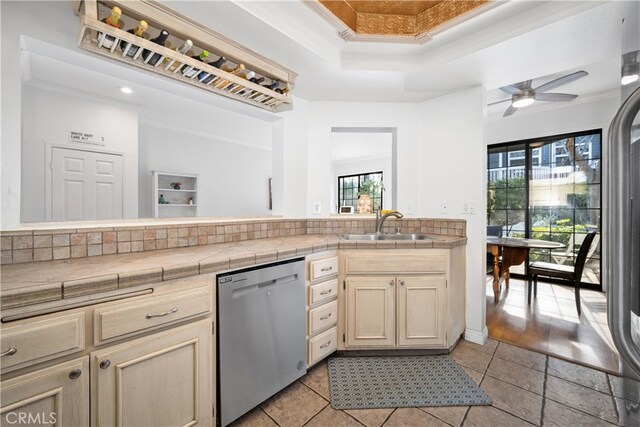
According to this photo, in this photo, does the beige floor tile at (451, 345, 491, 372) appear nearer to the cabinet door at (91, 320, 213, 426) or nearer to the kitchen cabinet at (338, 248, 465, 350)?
the kitchen cabinet at (338, 248, 465, 350)

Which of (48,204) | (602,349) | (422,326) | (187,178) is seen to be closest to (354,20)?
(422,326)

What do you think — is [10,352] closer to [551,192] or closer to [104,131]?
[104,131]

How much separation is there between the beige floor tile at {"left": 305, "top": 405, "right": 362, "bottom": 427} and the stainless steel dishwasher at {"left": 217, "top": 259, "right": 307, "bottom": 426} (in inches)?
10.4

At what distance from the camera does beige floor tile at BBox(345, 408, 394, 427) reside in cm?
140

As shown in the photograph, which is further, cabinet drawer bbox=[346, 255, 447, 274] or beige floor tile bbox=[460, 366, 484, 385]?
cabinet drawer bbox=[346, 255, 447, 274]

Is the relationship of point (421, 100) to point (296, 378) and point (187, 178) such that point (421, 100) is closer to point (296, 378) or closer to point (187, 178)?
point (296, 378)

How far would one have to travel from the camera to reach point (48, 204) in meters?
2.87

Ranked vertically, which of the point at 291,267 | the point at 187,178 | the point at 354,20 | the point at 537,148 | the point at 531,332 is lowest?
the point at 531,332

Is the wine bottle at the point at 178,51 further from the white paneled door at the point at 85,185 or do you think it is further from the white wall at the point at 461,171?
the white paneled door at the point at 85,185

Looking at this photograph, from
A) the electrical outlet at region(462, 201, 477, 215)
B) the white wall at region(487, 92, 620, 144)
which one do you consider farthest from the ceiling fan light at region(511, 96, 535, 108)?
the electrical outlet at region(462, 201, 477, 215)

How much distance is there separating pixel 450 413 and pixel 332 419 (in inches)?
25.8

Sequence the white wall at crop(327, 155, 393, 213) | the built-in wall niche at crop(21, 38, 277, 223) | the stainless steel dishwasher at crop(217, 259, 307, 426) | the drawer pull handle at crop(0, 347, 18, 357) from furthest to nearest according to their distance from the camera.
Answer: the white wall at crop(327, 155, 393, 213) → the built-in wall niche at crop(21, 38, 277, 223) → the stainless steel dishwasher at crop(217, 259, 307, 426) → the drawer pull handle at crop(0, 347, 18, 357)

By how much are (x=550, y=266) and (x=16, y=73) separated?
4561mm

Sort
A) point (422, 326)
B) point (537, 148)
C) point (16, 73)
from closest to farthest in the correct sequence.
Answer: point (16, 73) → point (422, 326) → point (537, 148)
